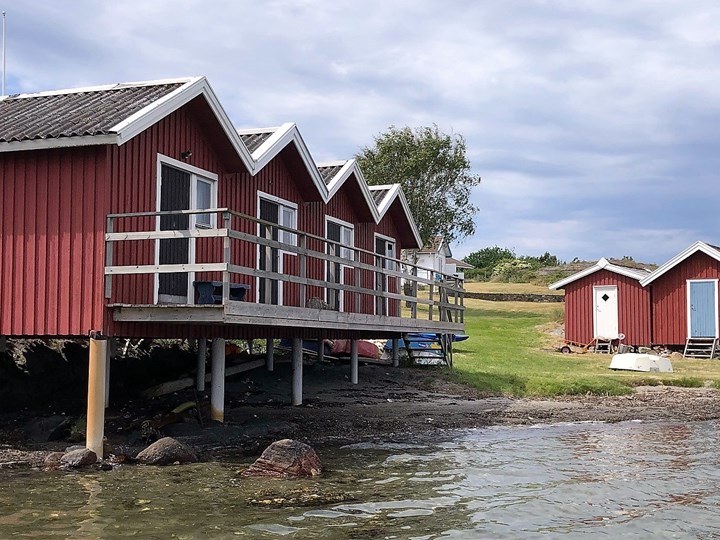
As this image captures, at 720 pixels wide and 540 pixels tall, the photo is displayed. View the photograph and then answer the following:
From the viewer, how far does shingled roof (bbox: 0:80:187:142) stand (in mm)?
14117

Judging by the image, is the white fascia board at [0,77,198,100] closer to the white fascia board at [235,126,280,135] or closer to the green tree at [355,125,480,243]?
the white fascia board at [235,126,280,135]

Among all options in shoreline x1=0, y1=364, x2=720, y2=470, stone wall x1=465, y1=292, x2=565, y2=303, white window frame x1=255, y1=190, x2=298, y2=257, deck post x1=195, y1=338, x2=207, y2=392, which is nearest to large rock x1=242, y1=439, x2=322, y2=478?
shoreline x1=0, y1=364, x2=720, y2=470

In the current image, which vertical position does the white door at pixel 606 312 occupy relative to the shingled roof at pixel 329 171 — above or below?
below

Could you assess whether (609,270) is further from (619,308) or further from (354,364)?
(354,364)

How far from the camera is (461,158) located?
58.4 metres

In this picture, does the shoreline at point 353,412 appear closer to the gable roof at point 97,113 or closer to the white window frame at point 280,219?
the white window frame at point 280,219

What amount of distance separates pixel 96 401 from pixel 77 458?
1.03m

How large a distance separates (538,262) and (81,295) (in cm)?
6917

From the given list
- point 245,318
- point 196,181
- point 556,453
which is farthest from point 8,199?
point 556,453

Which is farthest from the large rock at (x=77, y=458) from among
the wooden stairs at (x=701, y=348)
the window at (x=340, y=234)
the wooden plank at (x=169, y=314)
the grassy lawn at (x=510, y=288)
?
the grassy lawn at (x=510, y=288)

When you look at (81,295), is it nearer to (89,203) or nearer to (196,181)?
(89,203)

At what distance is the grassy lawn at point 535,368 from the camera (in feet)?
83.9

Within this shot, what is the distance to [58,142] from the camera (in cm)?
1395

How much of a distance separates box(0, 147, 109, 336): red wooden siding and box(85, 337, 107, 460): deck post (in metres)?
0.38
